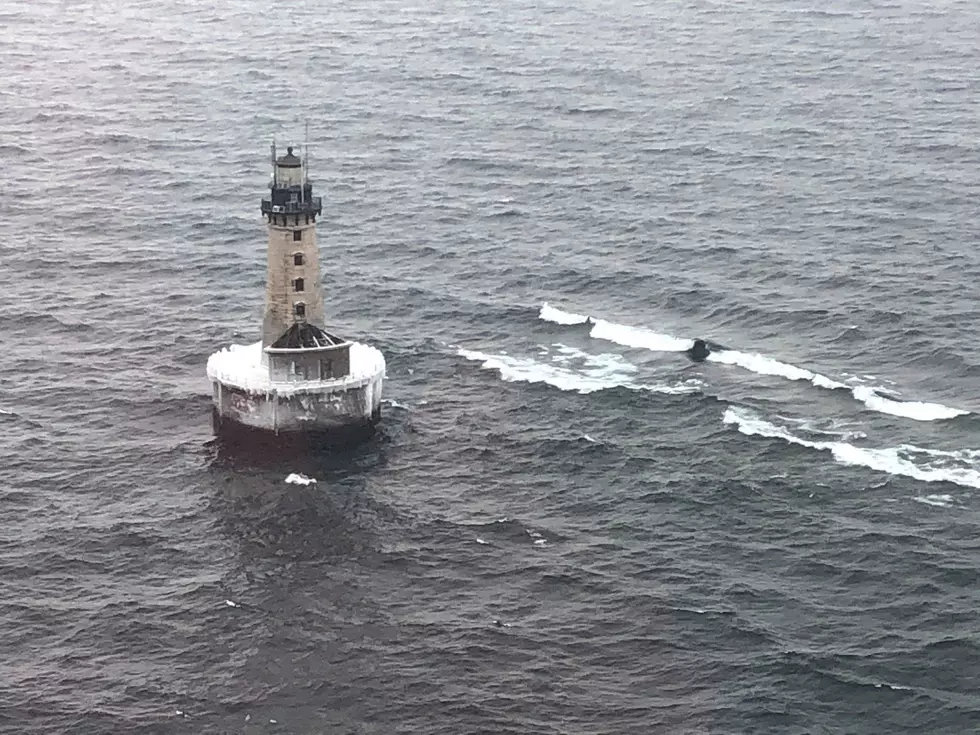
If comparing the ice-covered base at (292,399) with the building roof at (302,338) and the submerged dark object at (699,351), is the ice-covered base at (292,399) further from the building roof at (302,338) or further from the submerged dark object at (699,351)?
the submerged dark object at (699,351)

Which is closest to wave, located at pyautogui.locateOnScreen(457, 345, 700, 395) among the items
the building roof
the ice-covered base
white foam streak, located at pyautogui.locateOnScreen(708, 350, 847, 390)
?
white foam streak, located at pyautogui.locateOnScreen(708, 350, 847, 390)

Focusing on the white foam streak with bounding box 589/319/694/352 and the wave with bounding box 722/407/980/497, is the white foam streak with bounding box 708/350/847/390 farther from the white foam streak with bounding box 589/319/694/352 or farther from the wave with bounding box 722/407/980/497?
the wave with bounding box 722/407/980/497

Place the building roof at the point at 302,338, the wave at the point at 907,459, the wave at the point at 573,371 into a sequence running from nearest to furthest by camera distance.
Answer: the wave at the point at 907,459 < the building roof at the point at 302,338 < the wave at the point at 573,371

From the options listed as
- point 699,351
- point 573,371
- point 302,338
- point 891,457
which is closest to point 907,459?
point 891,457

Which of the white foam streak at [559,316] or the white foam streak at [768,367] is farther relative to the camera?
the white foam streak at [559,316]

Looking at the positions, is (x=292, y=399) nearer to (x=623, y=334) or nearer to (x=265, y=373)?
(x=265, y=373)

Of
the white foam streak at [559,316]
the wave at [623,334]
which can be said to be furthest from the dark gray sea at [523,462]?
the white foam streak at [559,316]
